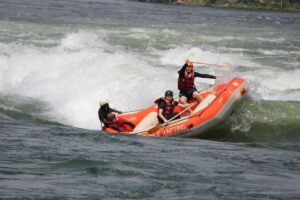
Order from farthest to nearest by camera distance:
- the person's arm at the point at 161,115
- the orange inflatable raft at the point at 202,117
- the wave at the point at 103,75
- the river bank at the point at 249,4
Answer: the river bank at the point at 249,4
the wave at the point at 103,75
the person's arm at the point at 161,115
the orange inflatable raft at the point at 202,117

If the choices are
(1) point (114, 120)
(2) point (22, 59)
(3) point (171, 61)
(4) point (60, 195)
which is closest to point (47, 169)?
(4) point (60, 195)

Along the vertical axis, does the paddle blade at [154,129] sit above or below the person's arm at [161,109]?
below

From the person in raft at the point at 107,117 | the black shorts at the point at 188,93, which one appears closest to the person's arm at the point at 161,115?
the person in raft at the point at 107,117

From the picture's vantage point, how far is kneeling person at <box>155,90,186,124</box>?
1452 cm

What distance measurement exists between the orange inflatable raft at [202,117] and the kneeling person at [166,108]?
0.21 m

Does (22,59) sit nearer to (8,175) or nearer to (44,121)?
(44,121)

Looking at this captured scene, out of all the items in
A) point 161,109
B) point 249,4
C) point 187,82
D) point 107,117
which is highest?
point 249,4

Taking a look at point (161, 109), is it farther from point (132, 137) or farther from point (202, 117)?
point (132, 137)

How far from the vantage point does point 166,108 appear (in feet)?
48.4

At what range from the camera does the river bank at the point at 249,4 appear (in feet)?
272

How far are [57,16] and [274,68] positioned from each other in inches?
906

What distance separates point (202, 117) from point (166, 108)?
805mm

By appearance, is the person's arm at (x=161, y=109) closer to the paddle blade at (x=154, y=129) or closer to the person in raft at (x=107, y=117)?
the paddle blade at (x=154, y=129)

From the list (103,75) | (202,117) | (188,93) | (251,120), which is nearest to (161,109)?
(202,117)
